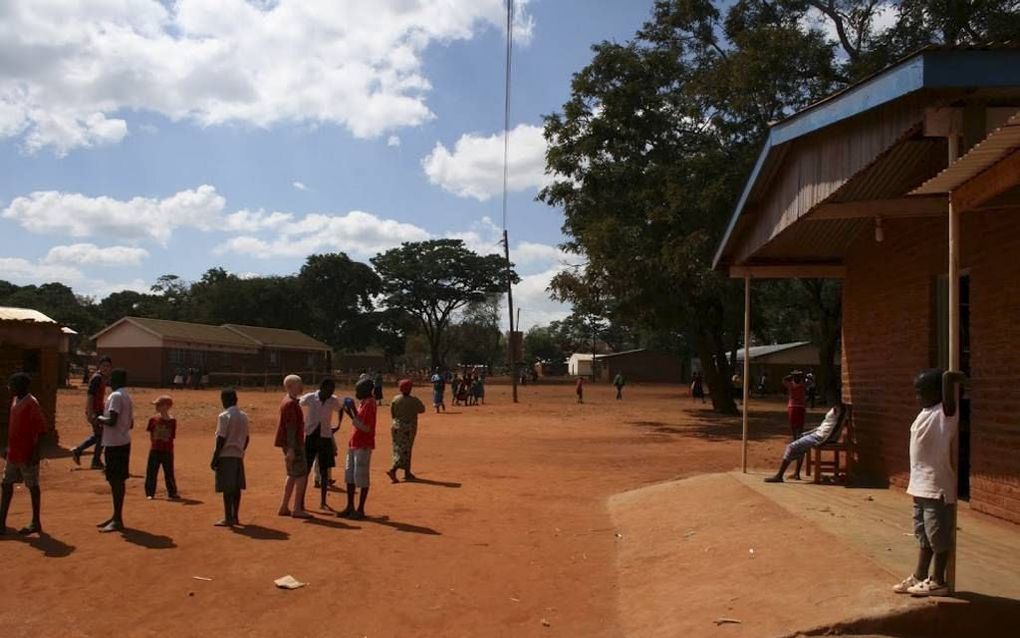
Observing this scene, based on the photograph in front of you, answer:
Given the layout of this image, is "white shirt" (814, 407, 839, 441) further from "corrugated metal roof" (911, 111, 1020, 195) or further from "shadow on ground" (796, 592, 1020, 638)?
"shadow on ground" (796, 592, 1020, 638)

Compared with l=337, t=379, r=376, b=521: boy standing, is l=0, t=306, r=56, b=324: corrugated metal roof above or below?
above

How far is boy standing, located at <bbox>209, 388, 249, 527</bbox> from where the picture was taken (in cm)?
892

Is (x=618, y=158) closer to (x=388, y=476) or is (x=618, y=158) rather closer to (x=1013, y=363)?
(x=388, y=476)

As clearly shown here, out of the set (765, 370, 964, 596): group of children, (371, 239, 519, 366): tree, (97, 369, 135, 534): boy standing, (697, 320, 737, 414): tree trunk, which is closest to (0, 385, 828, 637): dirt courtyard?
(97, 369, 135, 534): boy standing

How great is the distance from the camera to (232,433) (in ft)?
29.5

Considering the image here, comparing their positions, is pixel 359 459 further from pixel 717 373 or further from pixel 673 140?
pixel 717 373

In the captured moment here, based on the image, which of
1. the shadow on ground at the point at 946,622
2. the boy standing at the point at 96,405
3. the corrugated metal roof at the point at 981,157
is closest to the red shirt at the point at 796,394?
the corrugated metal roof at the point at 981,157

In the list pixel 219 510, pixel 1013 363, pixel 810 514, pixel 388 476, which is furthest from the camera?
pixel 388 476

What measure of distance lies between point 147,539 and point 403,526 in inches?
107

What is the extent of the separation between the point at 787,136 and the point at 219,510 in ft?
25.4

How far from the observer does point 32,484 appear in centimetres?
818

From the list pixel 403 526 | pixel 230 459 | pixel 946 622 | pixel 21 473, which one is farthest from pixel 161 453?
pixel 946 622

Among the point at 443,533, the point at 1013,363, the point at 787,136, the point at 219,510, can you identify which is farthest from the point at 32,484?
the point at 1013,363

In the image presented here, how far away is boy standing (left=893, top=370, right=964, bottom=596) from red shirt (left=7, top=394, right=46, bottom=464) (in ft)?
25.6
